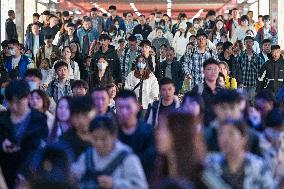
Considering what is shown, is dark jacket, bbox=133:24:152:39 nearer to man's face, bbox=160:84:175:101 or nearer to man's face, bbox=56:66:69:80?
man's face, bbox=56:66:69:80

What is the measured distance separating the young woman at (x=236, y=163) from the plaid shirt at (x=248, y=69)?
38.1 ft

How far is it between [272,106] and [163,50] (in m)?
10.2

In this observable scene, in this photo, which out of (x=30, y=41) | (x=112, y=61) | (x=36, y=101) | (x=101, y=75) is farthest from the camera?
(x=30, y=41)

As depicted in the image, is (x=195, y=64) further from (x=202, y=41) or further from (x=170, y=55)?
(x=170, y=55)

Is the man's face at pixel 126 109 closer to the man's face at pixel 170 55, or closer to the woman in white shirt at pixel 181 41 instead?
the man's face at pixel 170 55

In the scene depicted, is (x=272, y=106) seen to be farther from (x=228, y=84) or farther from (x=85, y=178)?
(x=228, y=84)

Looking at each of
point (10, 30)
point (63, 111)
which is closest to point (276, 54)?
point (10, 30)

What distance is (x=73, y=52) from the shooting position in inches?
696

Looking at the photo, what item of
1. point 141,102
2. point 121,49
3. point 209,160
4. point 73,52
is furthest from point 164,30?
point 209,160

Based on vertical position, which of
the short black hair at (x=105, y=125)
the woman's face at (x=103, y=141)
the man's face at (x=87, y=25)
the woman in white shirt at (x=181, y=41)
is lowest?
the woman's face at (x=103, y=141)

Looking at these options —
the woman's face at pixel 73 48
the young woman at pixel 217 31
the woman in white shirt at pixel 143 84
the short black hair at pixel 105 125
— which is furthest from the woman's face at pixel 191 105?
the young woman at pixel 217 31

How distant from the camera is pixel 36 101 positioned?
8406 millimetres

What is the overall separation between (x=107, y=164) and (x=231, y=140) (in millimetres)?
958

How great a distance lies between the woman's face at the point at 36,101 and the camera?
8328mm
